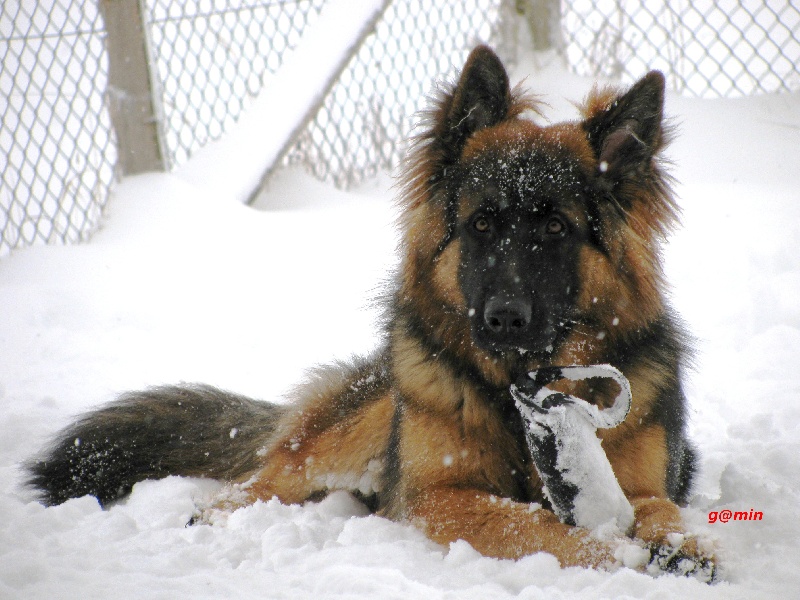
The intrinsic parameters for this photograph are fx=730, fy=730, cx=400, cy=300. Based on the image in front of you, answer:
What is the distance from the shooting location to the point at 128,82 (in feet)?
23.2

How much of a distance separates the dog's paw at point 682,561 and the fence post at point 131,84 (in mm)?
6306

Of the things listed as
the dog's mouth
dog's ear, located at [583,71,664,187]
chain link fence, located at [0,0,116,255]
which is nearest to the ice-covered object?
the dog's mouth

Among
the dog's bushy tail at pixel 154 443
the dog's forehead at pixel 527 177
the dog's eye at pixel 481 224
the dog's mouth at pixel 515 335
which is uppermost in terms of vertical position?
the dog's forehead at pixel 527 177

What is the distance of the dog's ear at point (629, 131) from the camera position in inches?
116

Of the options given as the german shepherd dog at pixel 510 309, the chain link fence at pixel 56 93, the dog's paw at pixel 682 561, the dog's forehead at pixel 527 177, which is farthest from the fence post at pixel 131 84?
the dog's paw at pixel 682 561

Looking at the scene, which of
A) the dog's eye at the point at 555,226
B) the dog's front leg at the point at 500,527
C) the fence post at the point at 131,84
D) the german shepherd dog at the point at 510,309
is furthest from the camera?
the fence post at the point at 131,84

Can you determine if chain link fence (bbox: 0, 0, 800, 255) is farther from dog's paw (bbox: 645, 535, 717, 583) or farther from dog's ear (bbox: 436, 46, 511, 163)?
dog's paw (bbox: 645, 535, 717, 583)

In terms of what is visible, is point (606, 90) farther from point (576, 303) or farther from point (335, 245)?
point (335, 245)

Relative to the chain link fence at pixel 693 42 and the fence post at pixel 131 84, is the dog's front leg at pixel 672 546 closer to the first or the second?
the fence post at pixel 131 84

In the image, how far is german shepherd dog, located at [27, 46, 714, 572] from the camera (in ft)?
9.36

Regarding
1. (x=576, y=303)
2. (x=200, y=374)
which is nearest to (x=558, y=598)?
(x=576, y=303)

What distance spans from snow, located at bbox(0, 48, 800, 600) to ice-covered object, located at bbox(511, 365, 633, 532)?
0.85ft

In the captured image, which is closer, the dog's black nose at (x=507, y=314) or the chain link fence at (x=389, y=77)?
the dog's black nose at (x=507, y=314)

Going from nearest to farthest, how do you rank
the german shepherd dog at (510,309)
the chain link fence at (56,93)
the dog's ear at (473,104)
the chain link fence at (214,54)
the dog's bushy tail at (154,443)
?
the german shepherd dog at (510,309) → the dog's ear at (473,104) → the dog's bushy tail at (154,443) → the chain link fence at (56,93) → the chain link fence at (214,54)
